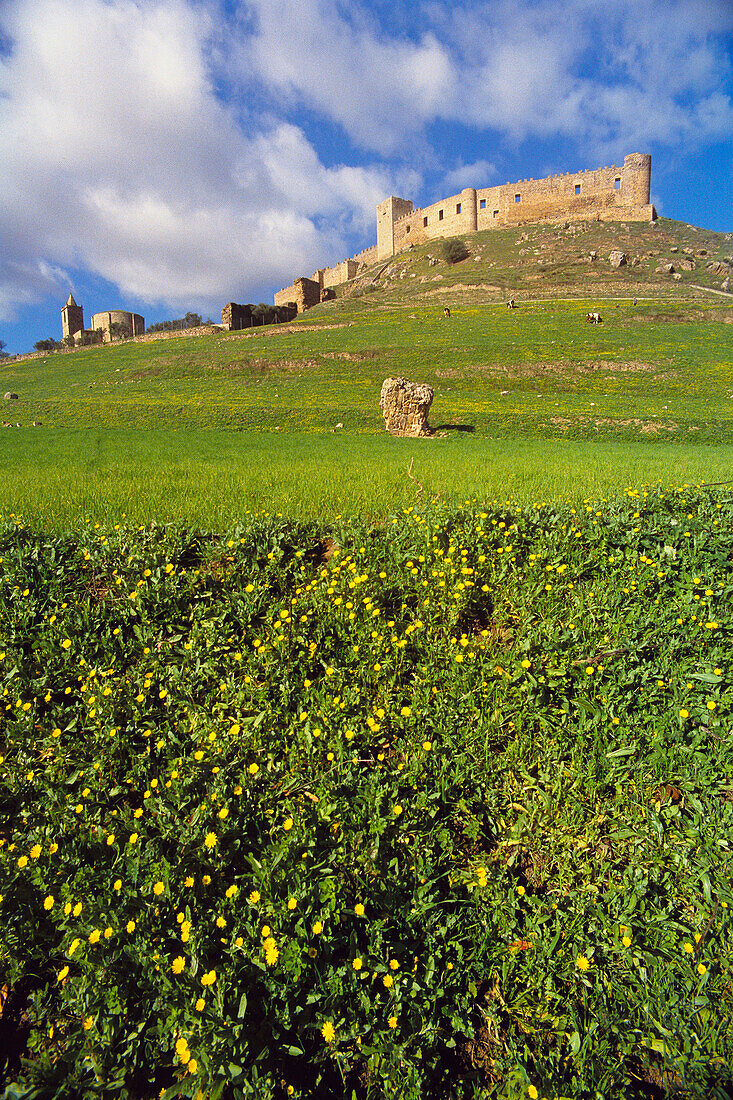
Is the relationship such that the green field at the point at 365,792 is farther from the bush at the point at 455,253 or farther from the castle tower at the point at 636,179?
the castle tower at the point at 636,179

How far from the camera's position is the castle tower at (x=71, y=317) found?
84.5 m

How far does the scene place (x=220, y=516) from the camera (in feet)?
20.5

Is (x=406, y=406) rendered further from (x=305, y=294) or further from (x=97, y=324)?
(x=97, y=324)

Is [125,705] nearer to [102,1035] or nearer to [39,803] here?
[39,803]

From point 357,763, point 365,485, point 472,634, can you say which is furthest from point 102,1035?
point 365,485

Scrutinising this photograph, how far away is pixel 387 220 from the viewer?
306 ft

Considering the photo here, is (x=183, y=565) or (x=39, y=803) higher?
(x=183, y=565)

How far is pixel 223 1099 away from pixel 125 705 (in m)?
2.61

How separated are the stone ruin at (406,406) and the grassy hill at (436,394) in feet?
3.14

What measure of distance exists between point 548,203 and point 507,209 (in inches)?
249

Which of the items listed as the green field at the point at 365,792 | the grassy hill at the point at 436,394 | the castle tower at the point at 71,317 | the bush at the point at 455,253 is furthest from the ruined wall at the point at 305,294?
the green field at the point at 365,792

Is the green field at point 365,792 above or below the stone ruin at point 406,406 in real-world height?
below

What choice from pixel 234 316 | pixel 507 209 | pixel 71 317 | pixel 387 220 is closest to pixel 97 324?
pixel 71 317

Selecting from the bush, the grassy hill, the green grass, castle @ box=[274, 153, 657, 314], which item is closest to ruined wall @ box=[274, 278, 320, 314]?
castle @ box=[274, 153, 657, 314]
